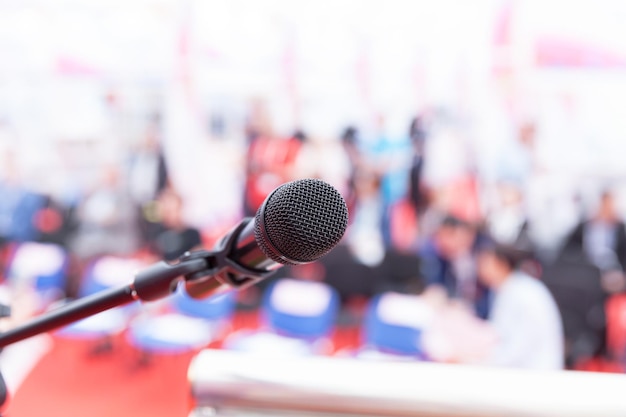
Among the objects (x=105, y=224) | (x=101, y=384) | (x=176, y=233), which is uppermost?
(x=176, y=233)

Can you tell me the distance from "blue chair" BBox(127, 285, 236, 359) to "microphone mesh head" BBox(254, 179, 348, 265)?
3392mm

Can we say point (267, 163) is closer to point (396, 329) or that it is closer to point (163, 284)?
point (396, 329)

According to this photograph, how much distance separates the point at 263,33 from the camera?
20.9ft

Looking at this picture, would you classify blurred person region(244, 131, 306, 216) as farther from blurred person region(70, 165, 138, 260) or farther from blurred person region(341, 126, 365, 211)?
blurred person region(70, 165, 138, 260)

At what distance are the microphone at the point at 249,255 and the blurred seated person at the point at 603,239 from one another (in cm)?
517

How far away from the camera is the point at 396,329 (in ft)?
12.1

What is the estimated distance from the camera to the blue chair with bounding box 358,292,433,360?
364 cm

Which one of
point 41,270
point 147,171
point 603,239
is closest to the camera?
point 41,270

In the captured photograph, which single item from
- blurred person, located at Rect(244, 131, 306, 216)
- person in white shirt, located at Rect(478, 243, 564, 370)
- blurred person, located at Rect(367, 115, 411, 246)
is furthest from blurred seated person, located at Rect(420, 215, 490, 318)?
blurred person, located at Rect(244, 131, 306, 216)

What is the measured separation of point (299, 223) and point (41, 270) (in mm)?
4795

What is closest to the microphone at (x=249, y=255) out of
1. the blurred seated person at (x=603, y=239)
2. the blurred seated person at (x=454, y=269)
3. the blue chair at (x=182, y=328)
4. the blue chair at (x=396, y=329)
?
the blue chair at (x=396, y=329)

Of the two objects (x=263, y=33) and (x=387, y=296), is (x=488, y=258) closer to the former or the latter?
(x=387, y=296)

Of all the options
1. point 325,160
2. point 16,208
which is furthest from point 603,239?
point 16,208

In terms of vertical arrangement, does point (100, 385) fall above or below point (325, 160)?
below
